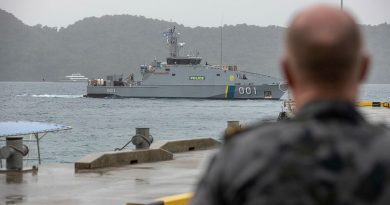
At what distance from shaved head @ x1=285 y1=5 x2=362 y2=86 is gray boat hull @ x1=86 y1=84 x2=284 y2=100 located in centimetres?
12335

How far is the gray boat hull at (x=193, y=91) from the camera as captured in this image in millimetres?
128212

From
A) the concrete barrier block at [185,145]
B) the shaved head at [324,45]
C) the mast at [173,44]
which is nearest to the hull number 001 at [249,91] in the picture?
the mast at [173,44]

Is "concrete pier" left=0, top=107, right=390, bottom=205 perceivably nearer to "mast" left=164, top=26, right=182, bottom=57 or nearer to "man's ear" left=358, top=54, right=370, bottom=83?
"man's ear" left=358, top=54, right=370, bottom=83

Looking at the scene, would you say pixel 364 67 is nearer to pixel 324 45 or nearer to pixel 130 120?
pixel 324 45

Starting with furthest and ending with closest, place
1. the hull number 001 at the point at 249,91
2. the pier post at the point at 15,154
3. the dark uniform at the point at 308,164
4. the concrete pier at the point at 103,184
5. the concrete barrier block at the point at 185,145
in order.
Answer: the hull number 001 at the point at 249,91, the concrete barrier block at the point at 185,145, the pier post at the point at 15,154, the concrete pier at the point at 103,184, the dark uniform at the point at 308,164

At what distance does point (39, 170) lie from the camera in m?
18.1

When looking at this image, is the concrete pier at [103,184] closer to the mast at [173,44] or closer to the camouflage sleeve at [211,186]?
the camouflage sleeve at [211,186]

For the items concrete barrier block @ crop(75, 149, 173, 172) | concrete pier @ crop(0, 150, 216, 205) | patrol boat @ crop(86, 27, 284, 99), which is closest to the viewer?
concrete pier @ crop(0, 150, 216, 205)

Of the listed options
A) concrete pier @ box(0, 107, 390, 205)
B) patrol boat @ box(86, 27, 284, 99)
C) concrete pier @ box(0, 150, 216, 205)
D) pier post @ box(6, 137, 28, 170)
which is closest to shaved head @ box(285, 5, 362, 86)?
concrete pier @ box(0, 107, 390, 205)

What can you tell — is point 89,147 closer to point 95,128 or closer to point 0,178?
point 95,128

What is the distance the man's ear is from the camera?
2.64 m

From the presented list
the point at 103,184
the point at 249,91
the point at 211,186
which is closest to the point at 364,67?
the point at 211,186

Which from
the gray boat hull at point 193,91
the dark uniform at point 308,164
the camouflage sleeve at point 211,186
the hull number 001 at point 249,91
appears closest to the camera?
the dark uniform at point 308,164

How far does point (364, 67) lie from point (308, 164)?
41 cm
